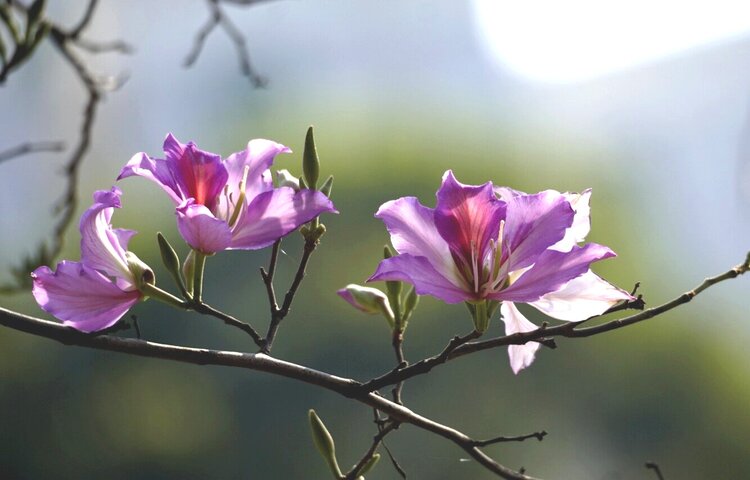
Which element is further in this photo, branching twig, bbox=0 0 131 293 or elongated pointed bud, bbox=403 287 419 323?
branching twig, bbox=0 0 131 293

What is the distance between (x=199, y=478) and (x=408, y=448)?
2.17 m

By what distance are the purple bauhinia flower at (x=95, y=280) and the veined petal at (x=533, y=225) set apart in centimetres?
21

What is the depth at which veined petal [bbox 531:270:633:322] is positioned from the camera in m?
0.50

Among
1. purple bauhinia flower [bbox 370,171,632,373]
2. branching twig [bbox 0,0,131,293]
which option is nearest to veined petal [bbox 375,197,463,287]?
purple bauhinia flower [bbox 370,171,632,373]

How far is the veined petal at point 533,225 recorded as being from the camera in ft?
1.62

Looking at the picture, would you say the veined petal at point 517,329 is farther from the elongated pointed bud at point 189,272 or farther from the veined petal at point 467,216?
the elongated pointed bud at point 189,272

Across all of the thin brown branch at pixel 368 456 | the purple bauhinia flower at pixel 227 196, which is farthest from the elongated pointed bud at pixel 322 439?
the purple bauhinia flower at pixel 227 196

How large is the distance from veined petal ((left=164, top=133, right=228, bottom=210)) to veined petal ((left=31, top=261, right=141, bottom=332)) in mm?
72

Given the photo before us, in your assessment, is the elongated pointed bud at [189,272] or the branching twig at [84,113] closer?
the elongated pointed bud at [189,272]

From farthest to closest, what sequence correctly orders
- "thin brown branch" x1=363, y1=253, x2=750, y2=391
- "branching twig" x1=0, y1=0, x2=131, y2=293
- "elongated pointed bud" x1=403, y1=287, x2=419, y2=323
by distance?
1. "branching twig" x1=0, y1=0, x2=131, y2=293
2. "elongated pointed bud" x1=403, y1=287, x2=419, y2=323
3. "thin brown branch" x1=363, y1=253, x2=750, y2=391

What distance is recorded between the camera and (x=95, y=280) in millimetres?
496

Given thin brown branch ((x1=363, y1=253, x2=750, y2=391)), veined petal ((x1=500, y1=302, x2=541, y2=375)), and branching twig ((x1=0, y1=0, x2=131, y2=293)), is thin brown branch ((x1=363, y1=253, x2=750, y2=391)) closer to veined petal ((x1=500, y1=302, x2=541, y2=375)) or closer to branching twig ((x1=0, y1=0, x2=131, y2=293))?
veined petal ((x1=500, y1=302, x2=541, y2=375))

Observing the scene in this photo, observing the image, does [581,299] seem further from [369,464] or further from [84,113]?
[84,113]

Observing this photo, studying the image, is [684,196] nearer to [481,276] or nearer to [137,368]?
[137,368]
